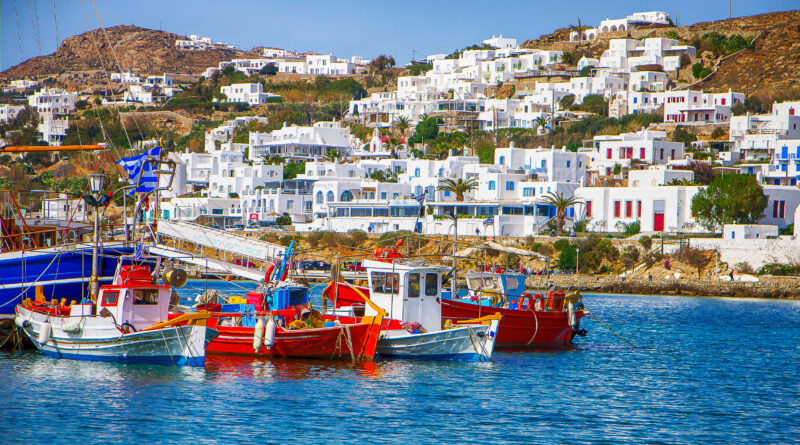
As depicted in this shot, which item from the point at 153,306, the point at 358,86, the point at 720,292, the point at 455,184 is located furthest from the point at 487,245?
the point at 358,86

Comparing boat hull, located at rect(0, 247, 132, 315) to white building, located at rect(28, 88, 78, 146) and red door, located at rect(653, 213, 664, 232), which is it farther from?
white building, located at rect(28, 88, 78, 146)

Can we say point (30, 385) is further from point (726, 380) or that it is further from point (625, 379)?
point (726, 380)

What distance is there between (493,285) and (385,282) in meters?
8.80

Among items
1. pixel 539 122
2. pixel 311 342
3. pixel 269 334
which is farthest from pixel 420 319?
pixel 539 122

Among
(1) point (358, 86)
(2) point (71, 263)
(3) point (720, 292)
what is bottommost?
(3) point (720, 292)

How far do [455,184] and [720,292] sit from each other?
2696 centimetres

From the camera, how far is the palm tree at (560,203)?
261 ft

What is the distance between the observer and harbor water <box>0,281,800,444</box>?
2123cm

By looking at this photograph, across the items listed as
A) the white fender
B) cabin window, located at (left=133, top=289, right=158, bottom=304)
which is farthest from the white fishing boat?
the white fender

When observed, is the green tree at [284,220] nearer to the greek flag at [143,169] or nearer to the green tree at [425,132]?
the green tree at [425,132]

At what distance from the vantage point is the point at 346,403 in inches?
944

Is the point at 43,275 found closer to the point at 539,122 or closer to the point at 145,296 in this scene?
the point at 145,296

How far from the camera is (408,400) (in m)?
24.8

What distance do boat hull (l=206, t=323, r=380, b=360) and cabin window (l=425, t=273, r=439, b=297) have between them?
246 cm
